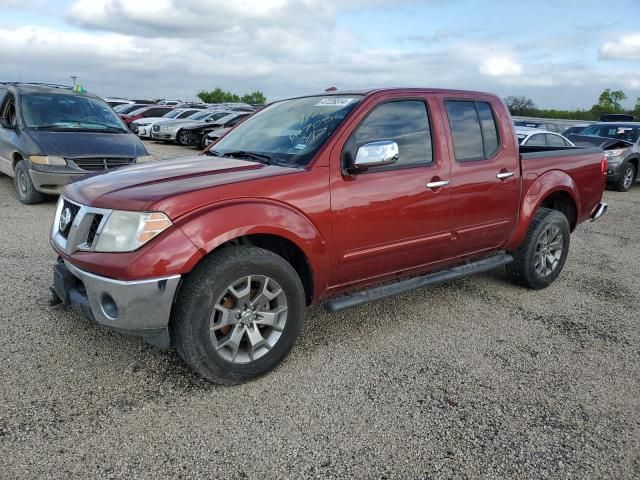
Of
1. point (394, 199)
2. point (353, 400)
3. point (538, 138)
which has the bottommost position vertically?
point (353, 400)

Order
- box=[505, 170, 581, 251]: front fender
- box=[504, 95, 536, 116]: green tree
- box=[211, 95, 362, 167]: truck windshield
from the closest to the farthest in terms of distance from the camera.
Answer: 1. box=[211, 95, 362, 167]: truck windshield
2. box=[505, 170, 581, 251]: front fender
3. box=[504, 95, 536, 116]: green tree

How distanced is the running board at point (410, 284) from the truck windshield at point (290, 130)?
0.95 meters

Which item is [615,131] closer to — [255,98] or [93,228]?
[93,228]

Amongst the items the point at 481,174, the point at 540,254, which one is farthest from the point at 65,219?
the point at 540,254

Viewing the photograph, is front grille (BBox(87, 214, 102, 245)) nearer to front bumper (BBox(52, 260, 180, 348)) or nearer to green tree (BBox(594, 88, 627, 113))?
front bumper (BBox(52, 260, 180, 348))

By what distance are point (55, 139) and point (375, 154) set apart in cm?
617

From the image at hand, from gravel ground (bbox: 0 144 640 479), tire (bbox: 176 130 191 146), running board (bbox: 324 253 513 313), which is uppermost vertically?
tire (bbox: 176 130 191 146)

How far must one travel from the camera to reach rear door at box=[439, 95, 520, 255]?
412 cm

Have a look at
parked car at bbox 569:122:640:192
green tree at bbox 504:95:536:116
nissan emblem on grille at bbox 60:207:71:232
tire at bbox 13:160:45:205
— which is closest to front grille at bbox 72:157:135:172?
tire at bbox 13:160:45:205

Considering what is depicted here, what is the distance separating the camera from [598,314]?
4.50 m

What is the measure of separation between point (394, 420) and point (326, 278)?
1.02m

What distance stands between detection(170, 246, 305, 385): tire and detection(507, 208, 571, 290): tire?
2530 millimetres

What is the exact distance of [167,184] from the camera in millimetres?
3102

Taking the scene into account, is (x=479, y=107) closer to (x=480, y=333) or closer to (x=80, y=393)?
(x=480, y=333)
